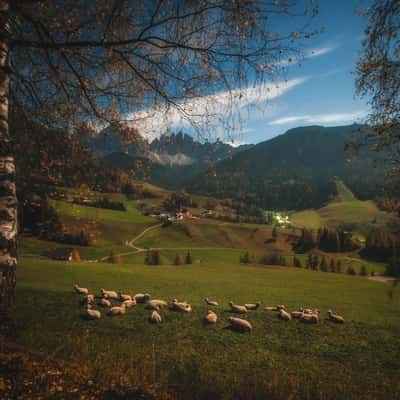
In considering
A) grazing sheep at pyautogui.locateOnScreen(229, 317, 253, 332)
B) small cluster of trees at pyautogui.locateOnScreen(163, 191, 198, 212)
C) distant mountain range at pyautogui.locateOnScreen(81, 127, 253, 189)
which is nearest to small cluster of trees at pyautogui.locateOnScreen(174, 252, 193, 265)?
small cluster of trees at pyautogui.locateOnScreen(163, 191, 198, 212)

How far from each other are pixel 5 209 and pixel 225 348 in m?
5.61

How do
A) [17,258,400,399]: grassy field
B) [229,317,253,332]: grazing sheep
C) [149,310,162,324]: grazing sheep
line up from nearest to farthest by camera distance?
[17,258,400,399]: grassy field, [229,317,253,332]: grazing sheep, [149,310,162,324]: grazing sheep

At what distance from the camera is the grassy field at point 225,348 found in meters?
4.38

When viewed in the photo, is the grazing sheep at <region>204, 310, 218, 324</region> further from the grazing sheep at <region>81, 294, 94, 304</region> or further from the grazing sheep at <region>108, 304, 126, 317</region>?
the grazing sheep at <region>81, 294, 94, 304</region>

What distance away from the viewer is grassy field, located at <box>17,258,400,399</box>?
4.38 m

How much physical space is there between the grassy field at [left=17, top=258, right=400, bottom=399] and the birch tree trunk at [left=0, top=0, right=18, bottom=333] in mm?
1274

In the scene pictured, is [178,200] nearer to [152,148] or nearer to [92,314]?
[152,148]

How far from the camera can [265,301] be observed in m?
10.6

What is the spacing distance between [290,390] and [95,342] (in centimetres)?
439

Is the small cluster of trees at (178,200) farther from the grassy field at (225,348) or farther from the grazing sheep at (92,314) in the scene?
the grazing sheep at (92,314)

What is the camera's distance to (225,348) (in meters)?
6.30

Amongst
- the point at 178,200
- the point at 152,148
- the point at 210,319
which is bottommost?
the point at 210,319

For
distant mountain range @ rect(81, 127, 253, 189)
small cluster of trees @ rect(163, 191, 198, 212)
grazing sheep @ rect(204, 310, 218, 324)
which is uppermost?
distant mountain range @ rect(81, 127, 253, 189)

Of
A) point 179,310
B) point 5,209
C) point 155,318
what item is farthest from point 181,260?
point 5,209
